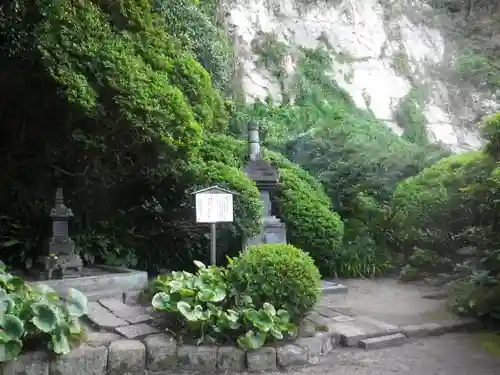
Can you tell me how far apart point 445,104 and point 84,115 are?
573 inches

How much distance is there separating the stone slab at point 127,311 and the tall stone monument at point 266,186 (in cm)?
284

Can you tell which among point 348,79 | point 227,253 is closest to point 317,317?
point 227,253

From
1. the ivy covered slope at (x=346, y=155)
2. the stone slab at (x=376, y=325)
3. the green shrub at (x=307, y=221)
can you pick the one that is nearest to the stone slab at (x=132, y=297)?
the stone slab at (x=376, y=325)

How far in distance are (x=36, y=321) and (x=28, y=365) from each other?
35 cm

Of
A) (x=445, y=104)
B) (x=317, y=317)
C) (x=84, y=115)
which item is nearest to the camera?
(x=317, y=317)

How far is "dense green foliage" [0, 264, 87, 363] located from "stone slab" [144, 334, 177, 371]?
2.13 ft

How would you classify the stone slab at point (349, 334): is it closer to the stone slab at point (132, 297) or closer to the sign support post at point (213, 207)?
the sign support post at point (213, 207)

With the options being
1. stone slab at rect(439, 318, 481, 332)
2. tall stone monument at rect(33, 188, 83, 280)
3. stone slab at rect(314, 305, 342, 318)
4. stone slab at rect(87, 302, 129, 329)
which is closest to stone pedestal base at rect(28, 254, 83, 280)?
tall stone monument at rect(33, 188, 83, 280)

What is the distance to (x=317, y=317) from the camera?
5.62 meters

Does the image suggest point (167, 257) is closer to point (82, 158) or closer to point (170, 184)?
point (170, 184)

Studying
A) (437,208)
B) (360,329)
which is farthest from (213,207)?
(437,208)

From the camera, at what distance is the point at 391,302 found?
284 inches

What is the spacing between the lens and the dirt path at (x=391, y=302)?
6.22m

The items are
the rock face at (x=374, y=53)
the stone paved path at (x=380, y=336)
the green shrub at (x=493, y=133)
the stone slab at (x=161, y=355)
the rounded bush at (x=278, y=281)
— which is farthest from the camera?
the rock face at (x=374, y=53)
